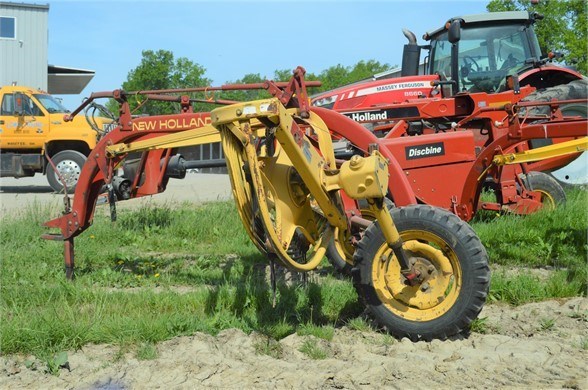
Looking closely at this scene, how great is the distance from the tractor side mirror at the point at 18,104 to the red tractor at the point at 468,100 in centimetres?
852

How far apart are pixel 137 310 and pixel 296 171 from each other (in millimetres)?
1657

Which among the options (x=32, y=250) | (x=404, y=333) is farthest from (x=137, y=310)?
(x=32, y=250)

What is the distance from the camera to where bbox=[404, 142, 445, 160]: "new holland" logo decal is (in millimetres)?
6953

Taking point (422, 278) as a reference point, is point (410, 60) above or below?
above

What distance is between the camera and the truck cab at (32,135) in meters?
15.6

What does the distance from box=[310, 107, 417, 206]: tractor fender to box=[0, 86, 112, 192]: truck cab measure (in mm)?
11512

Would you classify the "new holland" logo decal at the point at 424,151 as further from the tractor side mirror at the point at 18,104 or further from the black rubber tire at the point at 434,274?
the tractor side mirror at the point at 18,104

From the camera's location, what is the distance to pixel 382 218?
4.30 m

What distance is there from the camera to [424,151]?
698 centimetres

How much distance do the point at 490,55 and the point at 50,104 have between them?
10.5m

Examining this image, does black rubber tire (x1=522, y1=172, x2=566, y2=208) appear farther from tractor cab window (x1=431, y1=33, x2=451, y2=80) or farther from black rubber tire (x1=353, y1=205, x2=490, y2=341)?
black rubber tire (x1=353, y1=205, x2=490, y2=341)

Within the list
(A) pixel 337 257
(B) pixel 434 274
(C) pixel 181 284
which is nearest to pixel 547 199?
(A) pixel 337 257

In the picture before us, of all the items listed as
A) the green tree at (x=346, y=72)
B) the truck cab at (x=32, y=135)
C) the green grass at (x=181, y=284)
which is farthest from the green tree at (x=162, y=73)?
the green grass at (x=181, y=284)

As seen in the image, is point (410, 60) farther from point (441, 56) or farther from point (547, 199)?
point (547, 199)
